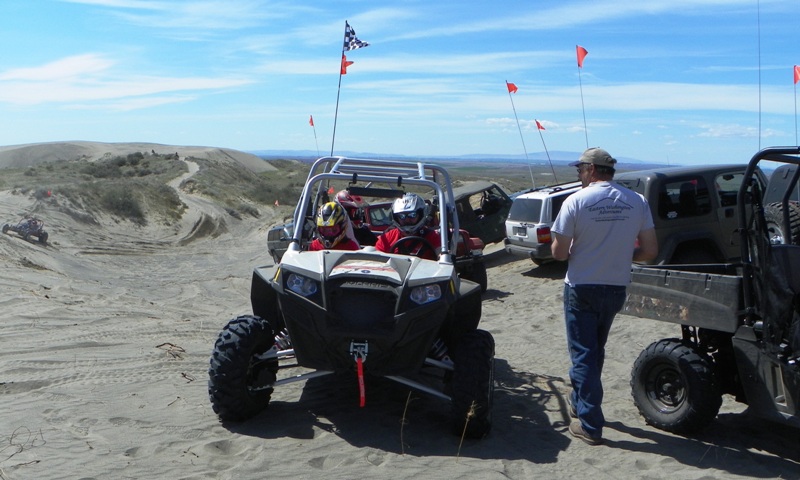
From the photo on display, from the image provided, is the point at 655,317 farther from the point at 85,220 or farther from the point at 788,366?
the point at 85,220

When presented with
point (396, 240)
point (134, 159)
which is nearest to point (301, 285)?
point (396, 240)

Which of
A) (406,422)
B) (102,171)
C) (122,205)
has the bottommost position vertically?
(406,422)

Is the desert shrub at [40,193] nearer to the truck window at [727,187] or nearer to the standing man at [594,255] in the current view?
the truck window at [727,187]

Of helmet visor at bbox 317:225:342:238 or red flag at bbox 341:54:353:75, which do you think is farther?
red flag at bbox 341:54:353:75

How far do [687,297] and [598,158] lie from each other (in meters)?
1.11

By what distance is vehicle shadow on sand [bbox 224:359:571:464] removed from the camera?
5.08 m

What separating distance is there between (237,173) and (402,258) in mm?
53094

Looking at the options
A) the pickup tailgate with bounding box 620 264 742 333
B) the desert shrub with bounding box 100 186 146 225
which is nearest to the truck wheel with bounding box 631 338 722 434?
the pickup tailgate with bounding box 620 264 742 333

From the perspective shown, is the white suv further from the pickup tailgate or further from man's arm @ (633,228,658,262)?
man's arm @ (633,228,658,262)

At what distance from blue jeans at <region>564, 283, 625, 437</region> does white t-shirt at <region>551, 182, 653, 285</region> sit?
9 centimetres

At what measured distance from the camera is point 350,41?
14.4 meters

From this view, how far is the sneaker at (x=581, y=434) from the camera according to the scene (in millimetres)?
5125

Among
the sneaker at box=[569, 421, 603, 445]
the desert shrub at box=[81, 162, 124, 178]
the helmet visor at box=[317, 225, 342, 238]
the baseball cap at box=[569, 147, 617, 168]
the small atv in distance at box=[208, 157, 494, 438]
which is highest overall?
the desert shrub at box=[81, 162, 124, 178]

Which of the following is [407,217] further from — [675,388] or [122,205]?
[122,205]
